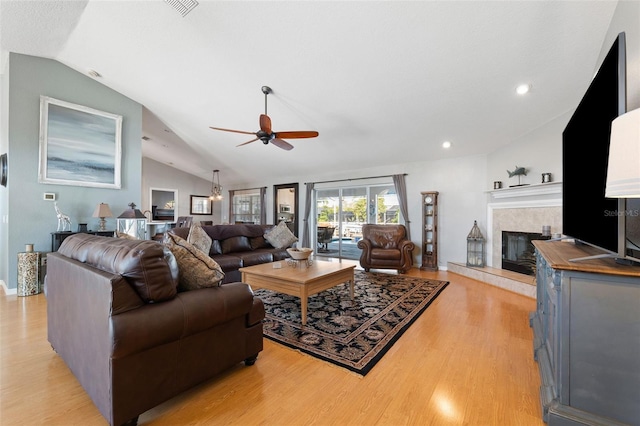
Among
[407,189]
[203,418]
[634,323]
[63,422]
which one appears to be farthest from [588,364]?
[407,189]

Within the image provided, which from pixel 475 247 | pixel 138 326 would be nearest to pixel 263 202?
pixel 475 247

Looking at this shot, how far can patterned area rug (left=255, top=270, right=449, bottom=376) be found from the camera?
2252 mm

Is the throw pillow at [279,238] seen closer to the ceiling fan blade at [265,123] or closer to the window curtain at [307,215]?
the ceiling fan blade at [265,123]

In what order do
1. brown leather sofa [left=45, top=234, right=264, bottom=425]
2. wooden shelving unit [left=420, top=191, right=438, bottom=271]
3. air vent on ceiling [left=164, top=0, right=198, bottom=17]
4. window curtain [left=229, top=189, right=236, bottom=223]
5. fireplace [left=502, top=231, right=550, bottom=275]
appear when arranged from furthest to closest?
window curtain [left=229, top=189, right=236, bottom=223] → wooden shelving unit [left=420, top=191, right=438, bottom=271] → fireplace [left=502, top=231, right=550, bottom=275] → air vent on ceiling [left=164, top=0, right=198, bottom=17] → brown leather sofa [left=45, top=234, right=264, bottom=425]

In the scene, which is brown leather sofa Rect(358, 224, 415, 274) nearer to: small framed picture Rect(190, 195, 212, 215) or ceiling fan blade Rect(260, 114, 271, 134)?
ceiling fan blade Rect(260, 114, 271, 134)

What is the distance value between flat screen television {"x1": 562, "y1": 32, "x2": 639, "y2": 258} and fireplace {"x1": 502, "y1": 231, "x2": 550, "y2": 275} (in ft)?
8.28

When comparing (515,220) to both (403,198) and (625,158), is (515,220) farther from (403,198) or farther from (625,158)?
(625,158)

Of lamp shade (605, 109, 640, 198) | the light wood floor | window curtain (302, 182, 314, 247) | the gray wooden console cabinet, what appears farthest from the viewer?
window curtain (302, 182, 314, 247)

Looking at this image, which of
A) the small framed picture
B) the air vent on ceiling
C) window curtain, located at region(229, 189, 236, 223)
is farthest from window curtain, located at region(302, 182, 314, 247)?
the air vent on ceiling

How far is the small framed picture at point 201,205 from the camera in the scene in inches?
391

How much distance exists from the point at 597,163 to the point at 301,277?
247 centimetres

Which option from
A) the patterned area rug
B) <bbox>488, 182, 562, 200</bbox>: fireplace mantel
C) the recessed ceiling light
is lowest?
the patterned area rug

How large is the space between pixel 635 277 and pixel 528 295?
10.2ft

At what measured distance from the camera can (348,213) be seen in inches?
282
